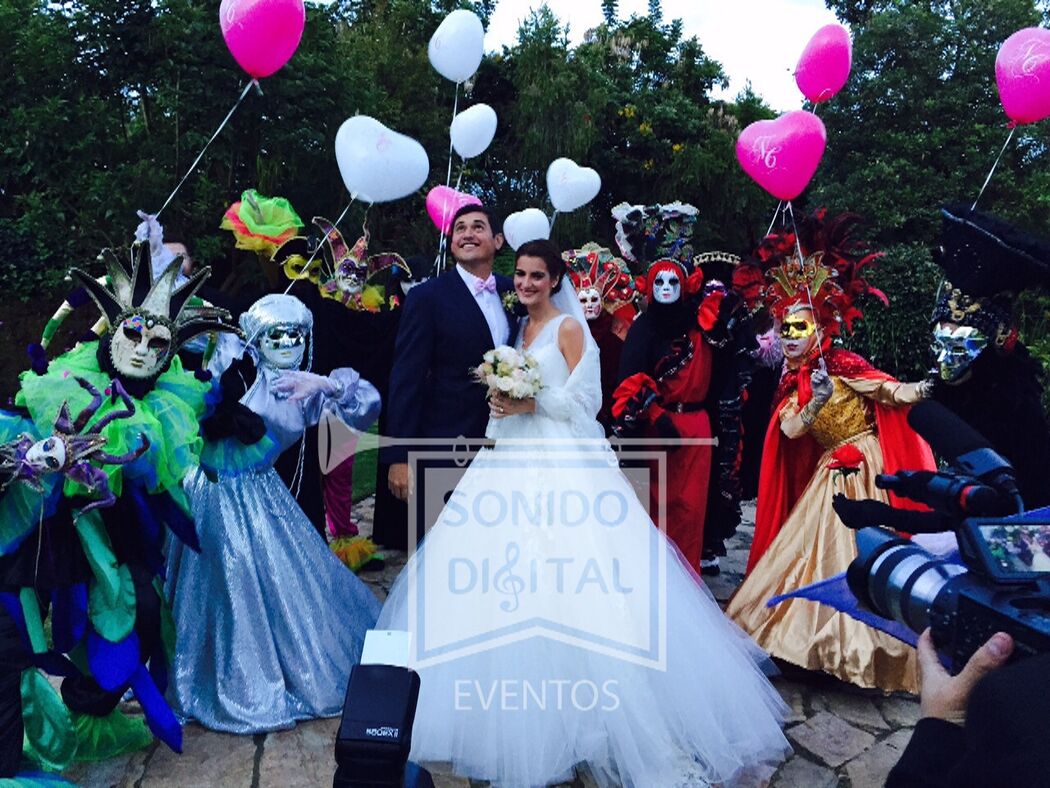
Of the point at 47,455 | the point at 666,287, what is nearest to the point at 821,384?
the point at 666,287

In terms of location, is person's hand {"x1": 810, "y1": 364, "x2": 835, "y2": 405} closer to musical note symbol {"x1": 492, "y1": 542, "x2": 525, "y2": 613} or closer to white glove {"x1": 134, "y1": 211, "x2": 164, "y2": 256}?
musical note symbol {"x1": 492, "y1": 542, "x2": 525, "y2": 613}

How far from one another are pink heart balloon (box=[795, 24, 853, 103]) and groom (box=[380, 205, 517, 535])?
279 cm

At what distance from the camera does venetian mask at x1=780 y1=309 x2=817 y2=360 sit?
442 cm

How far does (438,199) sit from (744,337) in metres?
3.23

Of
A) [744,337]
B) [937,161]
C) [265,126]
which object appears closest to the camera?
[744,337]

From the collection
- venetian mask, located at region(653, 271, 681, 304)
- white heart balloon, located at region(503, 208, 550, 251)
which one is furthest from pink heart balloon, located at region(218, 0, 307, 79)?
white heart balloon, located at region(503, 208, 550, 251)

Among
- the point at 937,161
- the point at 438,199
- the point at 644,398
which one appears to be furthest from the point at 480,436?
the point at 937,161

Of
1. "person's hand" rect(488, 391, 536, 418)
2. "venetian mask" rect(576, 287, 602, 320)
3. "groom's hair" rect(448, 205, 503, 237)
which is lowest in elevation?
"person's hand" rect(488, 391, 536, 418)

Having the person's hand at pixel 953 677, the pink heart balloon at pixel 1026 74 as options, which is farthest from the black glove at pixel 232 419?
the pink heart balloon at pixel 1026 74

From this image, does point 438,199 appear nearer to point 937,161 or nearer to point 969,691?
point 969,691

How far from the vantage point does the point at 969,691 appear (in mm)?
1349

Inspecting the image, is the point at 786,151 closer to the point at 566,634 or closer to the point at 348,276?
the point at 348,276

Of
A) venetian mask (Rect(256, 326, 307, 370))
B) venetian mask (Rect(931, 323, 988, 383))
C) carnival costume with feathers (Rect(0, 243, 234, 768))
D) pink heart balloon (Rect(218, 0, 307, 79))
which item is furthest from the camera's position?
pink heart balloon (Rect(218, 0, 307, 79))

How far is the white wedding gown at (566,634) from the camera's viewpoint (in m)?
3.10
